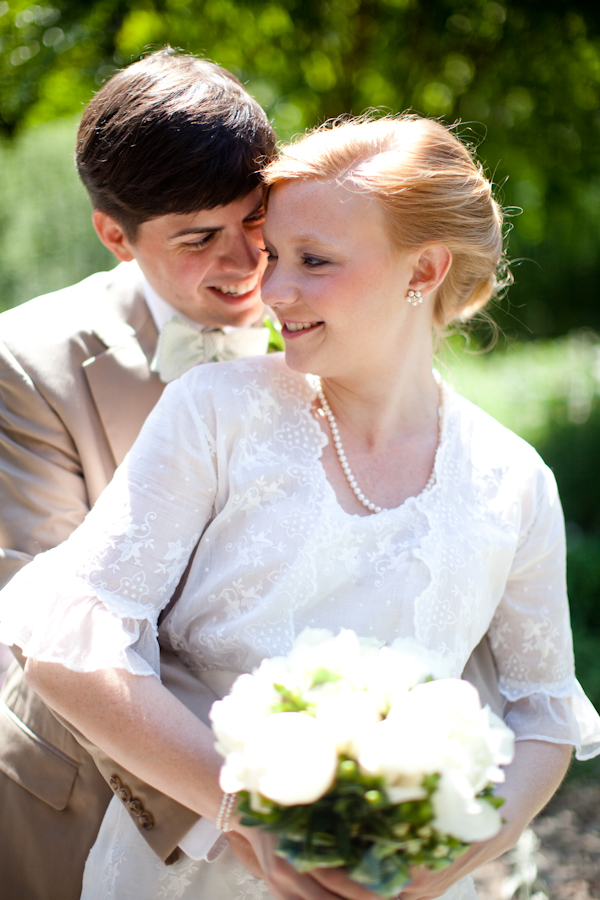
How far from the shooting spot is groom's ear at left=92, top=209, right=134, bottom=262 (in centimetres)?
254

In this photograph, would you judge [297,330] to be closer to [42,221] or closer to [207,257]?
[207,257]

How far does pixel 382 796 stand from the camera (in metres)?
1.24

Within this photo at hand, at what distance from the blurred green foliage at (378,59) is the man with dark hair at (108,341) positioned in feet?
20.6

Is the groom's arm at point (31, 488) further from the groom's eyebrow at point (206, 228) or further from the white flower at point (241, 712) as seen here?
the white flower at point (241, 712)

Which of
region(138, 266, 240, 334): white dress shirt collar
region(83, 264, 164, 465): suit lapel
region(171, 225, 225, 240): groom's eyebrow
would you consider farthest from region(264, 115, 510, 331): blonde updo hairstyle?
region(83, 264, 164, 465): suit lapel

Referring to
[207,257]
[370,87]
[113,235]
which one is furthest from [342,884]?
[370,87]

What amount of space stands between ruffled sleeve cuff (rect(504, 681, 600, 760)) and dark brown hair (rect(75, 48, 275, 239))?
1675 mm

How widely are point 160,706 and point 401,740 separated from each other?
65cm

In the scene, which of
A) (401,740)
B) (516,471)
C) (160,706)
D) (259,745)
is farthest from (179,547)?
(516,471)

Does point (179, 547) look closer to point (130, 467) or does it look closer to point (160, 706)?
point (130, 467)

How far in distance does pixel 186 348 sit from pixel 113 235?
1.68ft

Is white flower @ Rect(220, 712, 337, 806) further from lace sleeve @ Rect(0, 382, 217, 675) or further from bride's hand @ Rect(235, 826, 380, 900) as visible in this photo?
lace sleeve @ Rect(0, 382, 217, 675)

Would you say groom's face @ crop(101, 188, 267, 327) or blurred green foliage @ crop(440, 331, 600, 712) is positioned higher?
groom's face @ crop(101, 188, 267, 327)

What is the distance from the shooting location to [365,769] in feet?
4.13
